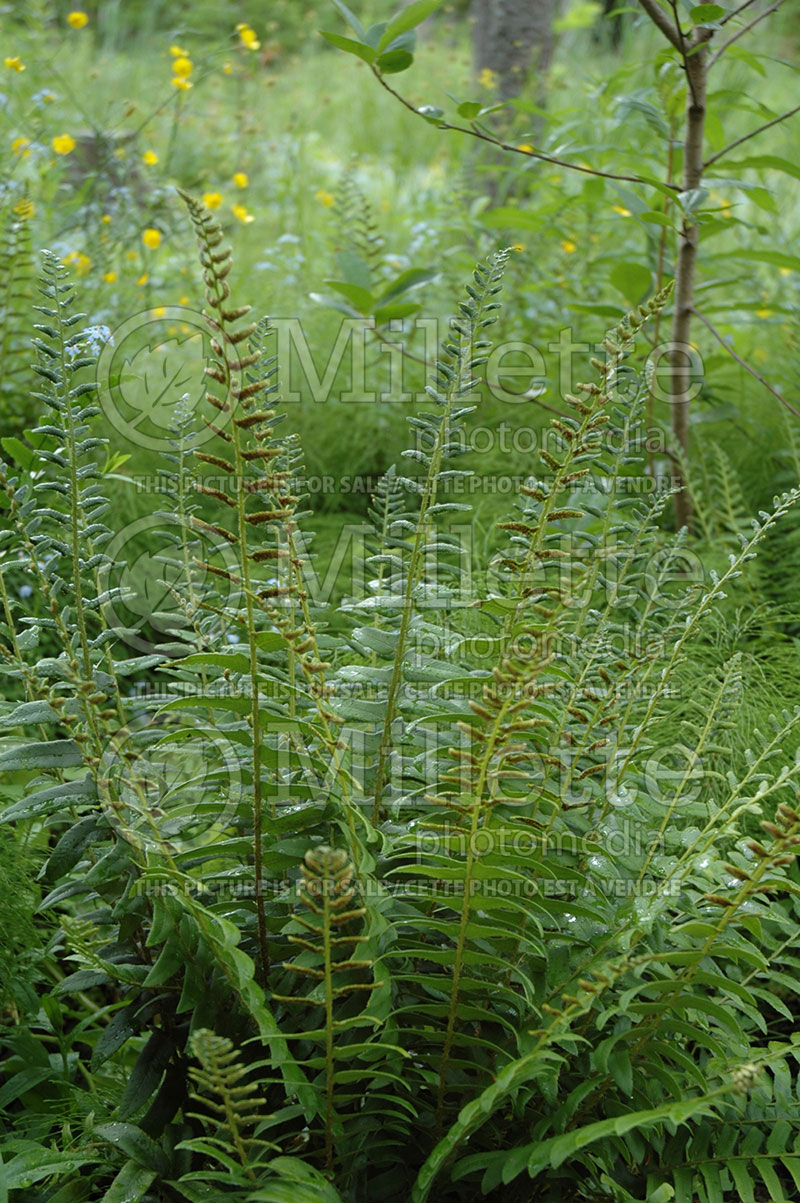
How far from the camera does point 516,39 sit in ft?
15.3

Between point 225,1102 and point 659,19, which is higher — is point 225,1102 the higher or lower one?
the lower one

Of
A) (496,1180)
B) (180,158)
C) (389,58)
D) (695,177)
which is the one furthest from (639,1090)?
(180,158)

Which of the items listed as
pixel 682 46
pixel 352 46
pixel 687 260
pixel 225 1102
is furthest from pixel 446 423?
pixel 687 260

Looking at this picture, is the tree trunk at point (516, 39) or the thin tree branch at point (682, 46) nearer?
the thin tree branch at point (682, 46)

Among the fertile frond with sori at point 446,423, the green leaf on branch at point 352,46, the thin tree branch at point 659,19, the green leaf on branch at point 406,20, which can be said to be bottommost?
the fertile frond with sori at point 446,423

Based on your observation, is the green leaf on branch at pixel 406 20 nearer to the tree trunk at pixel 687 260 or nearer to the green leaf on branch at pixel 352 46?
the green leaf on branch at pixel 352 46

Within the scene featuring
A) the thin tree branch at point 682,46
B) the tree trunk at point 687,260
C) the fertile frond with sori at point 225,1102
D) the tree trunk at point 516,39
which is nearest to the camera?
the fertile frond with sori at point 225,1102

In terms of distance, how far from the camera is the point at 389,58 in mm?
1842

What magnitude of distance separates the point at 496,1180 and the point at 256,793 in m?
0.45

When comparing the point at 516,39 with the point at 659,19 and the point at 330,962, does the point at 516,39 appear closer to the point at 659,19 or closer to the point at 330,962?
the point at 659,19

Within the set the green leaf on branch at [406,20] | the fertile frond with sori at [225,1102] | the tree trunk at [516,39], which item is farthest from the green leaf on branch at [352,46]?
the tree trunk at [516,39]

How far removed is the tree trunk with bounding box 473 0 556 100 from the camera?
183 inches

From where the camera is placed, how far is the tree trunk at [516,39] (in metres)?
4.65

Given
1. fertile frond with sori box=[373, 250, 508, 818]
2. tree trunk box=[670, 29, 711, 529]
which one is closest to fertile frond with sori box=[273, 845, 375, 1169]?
fertile frond with sori box=[373, 250, 508, 818]
